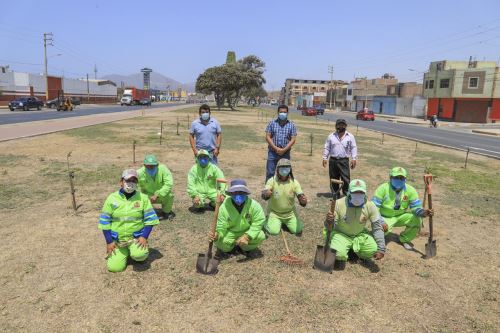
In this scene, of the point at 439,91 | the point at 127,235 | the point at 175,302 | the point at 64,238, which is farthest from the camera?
the point at 439,91

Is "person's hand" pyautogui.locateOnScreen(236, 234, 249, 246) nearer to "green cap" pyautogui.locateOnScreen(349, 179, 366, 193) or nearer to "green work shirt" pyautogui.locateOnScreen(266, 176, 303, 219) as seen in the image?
"green work shirt" pyautogui.locateOnScreen(266, 176, 303, 219)

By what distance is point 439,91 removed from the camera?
53.6m

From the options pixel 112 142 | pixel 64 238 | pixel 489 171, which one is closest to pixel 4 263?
pixel 64 238

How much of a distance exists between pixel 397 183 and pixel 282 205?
1.64m

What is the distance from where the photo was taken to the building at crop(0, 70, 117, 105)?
174ft

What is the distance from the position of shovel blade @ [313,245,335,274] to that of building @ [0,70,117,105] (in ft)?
159

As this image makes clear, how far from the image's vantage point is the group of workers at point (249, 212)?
174 inches

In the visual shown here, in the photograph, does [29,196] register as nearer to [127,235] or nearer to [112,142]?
[127,235]

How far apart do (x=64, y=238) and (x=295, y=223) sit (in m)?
3.32

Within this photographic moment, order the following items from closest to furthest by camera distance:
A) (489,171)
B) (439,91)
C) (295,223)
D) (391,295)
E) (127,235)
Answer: (391,295), (127,235), (295,223), (489,171), (439,91)

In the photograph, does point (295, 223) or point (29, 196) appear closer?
point (295, 223)

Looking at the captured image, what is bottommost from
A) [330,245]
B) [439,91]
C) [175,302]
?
[175,302]

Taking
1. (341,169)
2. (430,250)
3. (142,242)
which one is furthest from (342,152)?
(142,242)

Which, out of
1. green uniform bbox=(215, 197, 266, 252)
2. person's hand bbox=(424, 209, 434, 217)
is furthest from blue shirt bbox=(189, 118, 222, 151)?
person's hand bbox=(424, 209, 434, 217)
